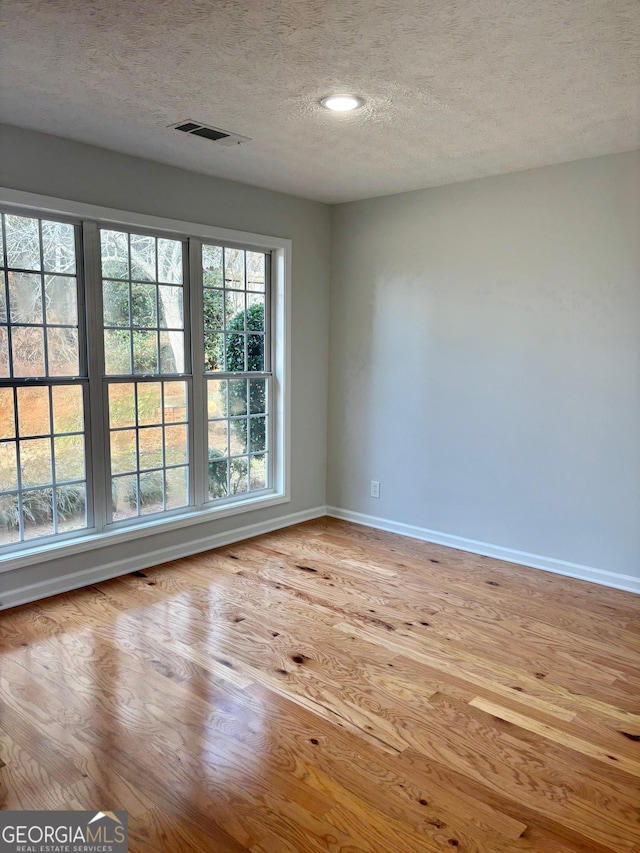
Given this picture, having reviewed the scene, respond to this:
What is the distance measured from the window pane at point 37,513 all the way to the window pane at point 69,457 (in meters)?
0.12

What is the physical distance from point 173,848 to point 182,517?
252cm

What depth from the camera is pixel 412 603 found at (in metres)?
3.50

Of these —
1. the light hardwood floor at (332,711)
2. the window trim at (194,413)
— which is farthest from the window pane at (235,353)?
the light hardwood floor at (332,711)

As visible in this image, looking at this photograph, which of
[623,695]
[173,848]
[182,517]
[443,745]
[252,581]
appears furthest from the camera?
[182,517]

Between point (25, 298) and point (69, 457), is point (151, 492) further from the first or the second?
point (25, 298)

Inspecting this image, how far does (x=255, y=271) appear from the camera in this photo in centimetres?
461

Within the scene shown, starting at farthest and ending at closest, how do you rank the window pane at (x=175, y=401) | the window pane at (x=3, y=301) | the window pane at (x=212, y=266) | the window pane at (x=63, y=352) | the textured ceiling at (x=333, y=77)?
the window pane at (x=212, y=266) < the window pane at (x=175, y=401) < the window pane at (x=63, y=352) < the window pane at (x=3, y=301) < the textured ceiling at (x=333, y=77)

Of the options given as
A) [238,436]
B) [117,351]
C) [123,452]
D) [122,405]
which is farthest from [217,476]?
[117,351]

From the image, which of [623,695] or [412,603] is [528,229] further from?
[623,695]

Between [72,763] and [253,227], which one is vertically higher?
[253,227]

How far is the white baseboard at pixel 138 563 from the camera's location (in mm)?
3441

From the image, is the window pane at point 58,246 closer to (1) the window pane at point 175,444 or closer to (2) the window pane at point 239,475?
(1) the window pane at point 175,444

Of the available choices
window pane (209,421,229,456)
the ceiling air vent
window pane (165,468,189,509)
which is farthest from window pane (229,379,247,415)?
the ceiling air vent

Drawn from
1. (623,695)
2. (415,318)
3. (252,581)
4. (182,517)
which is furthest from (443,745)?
(415,318)
